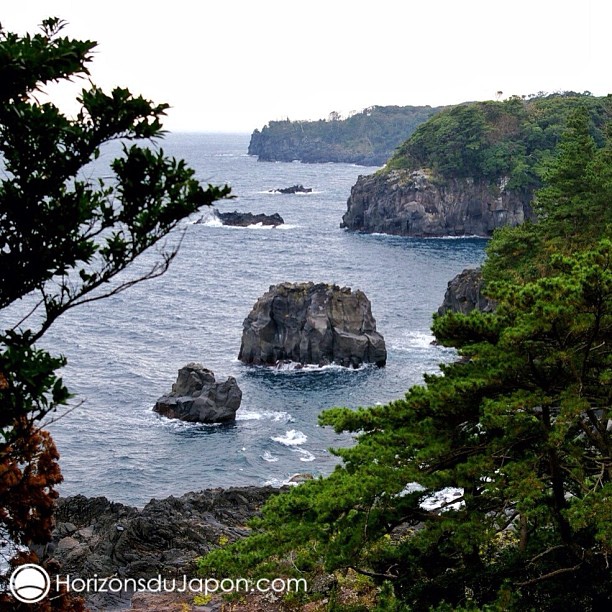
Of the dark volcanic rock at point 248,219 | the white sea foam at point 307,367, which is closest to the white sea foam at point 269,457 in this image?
the white sea foam at point 307,367

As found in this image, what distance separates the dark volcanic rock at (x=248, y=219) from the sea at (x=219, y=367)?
22.5 metres

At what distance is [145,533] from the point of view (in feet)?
→ 107

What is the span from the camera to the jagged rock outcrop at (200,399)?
54.9 metres

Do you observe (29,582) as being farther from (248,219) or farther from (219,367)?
(248,219)

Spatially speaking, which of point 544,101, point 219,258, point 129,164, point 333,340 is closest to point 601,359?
point 129,164

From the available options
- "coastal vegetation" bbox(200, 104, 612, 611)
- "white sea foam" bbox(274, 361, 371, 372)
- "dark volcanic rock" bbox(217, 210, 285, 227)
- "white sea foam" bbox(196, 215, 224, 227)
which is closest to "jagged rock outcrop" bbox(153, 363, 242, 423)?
"white sea foam" bbox(274, 361, 371, 372)

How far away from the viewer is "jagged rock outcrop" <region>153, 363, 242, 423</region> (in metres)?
54.9

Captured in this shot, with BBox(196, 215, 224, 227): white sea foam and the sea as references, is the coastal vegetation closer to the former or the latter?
the sea

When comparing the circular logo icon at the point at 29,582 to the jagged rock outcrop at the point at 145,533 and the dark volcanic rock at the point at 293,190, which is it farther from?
the dark volcanic rock at the point at 293,190

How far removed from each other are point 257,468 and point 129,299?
1791 inches

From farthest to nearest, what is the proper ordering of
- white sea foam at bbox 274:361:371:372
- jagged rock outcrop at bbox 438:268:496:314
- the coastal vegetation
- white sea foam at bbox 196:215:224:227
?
white sea foam at bbox 196:215:224:227, jagged rock outcrop at bbox 438:268:496:314, white sea foam at bbox 274:361:371:372, the coastal vegetation

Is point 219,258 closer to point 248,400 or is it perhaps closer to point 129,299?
point 129,299

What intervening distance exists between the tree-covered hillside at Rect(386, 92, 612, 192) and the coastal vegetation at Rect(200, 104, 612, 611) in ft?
403

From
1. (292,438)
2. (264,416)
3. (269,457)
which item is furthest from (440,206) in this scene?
(269,457)
